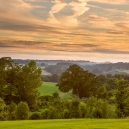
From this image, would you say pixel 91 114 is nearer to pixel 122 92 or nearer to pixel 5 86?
pixel 122 92

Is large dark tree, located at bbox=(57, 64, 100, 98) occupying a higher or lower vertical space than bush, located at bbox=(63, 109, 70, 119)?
higher

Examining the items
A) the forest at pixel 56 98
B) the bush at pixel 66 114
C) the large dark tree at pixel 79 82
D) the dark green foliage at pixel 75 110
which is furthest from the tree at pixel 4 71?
the dark green foliage at pixel 75 110

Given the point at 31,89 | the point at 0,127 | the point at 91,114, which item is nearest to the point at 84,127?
the point at 0,127

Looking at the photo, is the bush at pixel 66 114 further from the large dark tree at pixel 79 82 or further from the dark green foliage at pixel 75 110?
the large dark tree at pixel 79 82

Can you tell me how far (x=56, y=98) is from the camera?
63125 mm

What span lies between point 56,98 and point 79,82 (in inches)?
447

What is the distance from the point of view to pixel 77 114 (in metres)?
36.5

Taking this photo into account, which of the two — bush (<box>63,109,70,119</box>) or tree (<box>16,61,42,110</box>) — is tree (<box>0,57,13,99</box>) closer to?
tree (<box>16,61,42,110</box>)

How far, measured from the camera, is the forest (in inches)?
1449

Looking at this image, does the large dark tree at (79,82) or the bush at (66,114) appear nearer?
the bush at (66,114)

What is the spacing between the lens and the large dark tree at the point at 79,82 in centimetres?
7075

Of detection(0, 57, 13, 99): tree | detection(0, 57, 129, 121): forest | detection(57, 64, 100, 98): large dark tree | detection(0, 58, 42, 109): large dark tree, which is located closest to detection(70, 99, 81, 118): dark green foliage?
detection(0, 57, 129, 121): forest

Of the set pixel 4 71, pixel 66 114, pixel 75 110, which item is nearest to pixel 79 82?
pixel 4 71

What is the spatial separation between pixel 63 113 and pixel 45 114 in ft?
11.3
